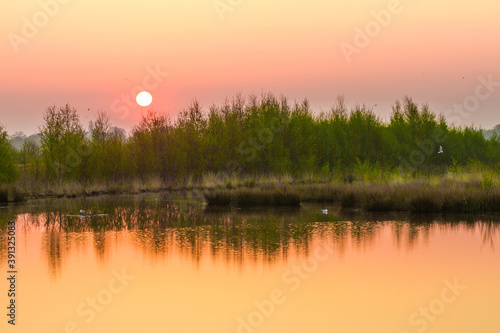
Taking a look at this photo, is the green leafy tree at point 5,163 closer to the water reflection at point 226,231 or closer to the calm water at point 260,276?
the water reflection at point 226,231

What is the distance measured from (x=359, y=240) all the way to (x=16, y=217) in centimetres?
1343

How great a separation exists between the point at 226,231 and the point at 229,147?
28.5 meters

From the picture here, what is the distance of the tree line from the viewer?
122 feet

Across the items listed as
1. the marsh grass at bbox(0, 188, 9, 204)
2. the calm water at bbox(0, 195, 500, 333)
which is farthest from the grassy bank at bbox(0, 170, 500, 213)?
the calm water at bbox(0, 195, 500, 333)

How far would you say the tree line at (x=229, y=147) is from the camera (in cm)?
3716

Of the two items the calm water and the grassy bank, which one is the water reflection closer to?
the calm water

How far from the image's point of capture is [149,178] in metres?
40.0

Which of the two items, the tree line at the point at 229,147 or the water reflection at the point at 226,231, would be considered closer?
the water reflection at the point at 226,231

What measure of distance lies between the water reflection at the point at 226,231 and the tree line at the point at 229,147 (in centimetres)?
1425

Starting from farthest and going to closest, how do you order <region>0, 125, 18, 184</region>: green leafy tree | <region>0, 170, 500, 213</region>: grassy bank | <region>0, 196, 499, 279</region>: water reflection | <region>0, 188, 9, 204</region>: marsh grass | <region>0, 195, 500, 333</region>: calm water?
<region>0, 125, 18, 184</region>: green leafy tree < <region>0, 188, 9, 204</region>: marsh grass < <region>0, 170, 500, 213</region>: grassy bank < <region>0, 196, 499, 279</region>: water reflection < <region>0, 195, 500, 333</region>: calm water

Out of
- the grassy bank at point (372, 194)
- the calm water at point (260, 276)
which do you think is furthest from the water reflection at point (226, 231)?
the grassy bank at point (372, 194)

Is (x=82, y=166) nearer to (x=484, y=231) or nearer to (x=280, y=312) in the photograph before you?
(x=484, y=231)

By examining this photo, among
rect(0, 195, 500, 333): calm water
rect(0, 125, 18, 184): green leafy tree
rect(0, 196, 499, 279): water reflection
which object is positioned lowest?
rect(0, 195, 500, 333): calm water

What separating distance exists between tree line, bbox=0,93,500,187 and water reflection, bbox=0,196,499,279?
46.8ft
